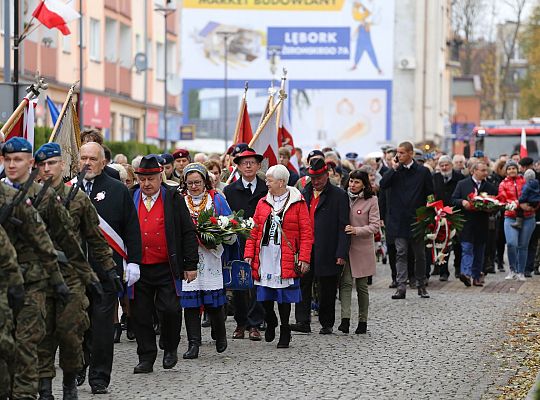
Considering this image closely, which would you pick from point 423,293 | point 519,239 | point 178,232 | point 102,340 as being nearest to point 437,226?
point 423,293

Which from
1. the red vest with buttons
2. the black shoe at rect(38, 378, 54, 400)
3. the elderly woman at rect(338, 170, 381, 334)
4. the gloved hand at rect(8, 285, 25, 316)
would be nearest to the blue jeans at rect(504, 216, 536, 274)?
the elderly woman at rect(338, 170, 381, 334)

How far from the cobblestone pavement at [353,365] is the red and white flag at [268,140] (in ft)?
9.56

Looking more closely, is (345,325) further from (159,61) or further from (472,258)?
(159,61)

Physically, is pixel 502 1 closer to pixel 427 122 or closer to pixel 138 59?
pixel 427 122

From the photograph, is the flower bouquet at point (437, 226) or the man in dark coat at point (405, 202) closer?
the man in dark coat at point (405, 202)

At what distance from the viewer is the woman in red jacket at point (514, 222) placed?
22312mm

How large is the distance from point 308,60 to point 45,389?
213 feet

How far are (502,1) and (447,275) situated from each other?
6673 centimetres

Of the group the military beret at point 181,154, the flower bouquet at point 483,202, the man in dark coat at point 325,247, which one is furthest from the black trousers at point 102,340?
the flower bouquet at point 483,202

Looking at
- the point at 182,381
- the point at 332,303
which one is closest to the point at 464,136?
the point at 332,303

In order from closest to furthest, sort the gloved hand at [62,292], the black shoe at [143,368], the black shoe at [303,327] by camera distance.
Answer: the gloved hand at [62,292] < the black shoe at [143,368] < the black shoe at [303,327]

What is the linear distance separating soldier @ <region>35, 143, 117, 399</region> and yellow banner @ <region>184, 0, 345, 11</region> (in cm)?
6544

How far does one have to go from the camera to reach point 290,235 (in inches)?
531

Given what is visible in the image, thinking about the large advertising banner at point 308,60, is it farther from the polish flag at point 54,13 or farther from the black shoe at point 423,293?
the black shoe at point 423,293
